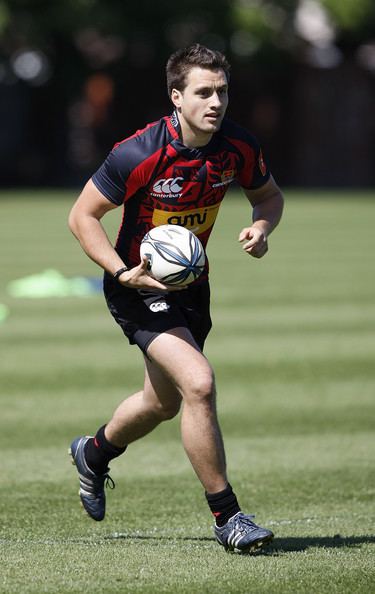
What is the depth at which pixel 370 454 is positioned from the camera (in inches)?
379

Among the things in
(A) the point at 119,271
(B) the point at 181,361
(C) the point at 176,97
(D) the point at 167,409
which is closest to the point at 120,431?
(D) the point at 167,409

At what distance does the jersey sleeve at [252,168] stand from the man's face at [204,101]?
13.6 inches

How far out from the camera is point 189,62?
6824mm

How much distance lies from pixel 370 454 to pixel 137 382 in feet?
10.7

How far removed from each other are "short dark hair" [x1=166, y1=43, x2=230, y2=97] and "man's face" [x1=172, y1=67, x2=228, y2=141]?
0.03 metres

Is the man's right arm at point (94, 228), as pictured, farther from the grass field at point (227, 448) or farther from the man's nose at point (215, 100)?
the grass field at point (227, 448)

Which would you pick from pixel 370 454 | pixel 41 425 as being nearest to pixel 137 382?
pixel 41 425

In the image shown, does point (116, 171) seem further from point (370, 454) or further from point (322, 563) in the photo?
point (370, 454)

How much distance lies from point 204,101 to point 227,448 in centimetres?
380

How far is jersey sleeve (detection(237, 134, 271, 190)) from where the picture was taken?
7.10m

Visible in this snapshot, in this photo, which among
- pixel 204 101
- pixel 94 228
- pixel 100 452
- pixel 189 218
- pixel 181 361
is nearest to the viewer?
pixel 181 361

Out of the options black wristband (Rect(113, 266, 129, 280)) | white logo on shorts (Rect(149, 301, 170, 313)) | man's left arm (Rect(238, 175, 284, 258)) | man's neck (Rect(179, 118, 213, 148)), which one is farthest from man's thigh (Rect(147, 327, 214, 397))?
man's neck (Rect(179, 118, 213, 148))

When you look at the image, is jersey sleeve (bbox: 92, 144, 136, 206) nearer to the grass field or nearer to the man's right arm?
the man's right arm

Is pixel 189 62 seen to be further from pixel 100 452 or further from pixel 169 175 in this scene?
pixel 100 452
